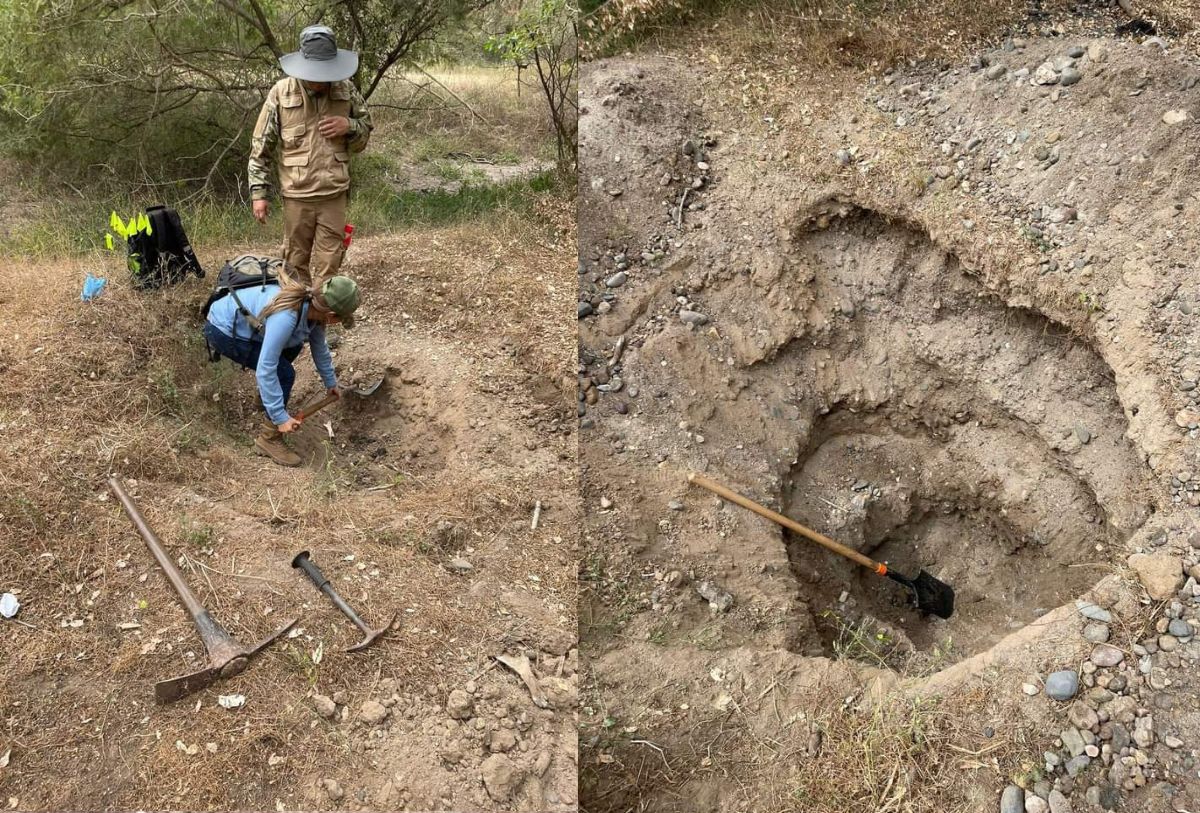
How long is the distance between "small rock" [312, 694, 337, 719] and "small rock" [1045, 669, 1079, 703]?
2.36 m

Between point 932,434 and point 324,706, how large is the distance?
364cm

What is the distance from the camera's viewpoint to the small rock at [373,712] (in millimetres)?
2664

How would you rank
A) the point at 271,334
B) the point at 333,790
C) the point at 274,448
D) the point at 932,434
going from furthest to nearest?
the point at 932,434, the point at 274,448, the point at 271,334, the point at 333,790

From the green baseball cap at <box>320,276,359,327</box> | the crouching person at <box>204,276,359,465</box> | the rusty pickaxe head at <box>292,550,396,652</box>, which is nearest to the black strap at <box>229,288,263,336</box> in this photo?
the crouching person at <box>204,276,359,465</box>

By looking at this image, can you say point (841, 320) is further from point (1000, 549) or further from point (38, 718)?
point (38, 718)

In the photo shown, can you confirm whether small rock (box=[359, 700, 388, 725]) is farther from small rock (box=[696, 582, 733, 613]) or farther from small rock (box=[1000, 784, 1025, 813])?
small rock (box=[1000, 784, 1025, 813])

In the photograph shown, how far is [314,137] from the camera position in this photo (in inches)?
166

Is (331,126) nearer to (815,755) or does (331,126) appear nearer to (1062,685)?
(815,755)

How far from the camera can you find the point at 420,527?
11.5ft

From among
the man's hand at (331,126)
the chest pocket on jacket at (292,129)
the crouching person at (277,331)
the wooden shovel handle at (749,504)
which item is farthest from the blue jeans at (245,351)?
the wooden shovel handle at (749,504)

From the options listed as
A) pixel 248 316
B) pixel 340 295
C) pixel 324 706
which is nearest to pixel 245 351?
pixel 248 316

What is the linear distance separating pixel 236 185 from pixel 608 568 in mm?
5175

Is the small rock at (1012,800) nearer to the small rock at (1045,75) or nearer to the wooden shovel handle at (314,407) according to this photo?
the wooden shovel handle at (314,407)

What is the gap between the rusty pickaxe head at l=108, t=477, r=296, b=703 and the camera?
265cm
